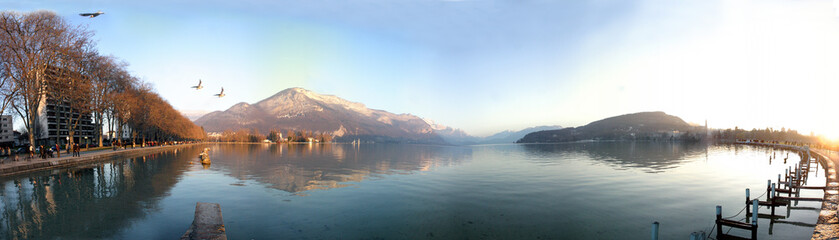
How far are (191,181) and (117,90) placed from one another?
68165 mm

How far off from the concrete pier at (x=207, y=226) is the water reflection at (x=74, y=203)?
9.65 feet

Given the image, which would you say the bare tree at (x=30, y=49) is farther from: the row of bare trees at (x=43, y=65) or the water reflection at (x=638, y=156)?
the water reflection at (x=638, y=156)

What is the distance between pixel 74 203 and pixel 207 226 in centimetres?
1201

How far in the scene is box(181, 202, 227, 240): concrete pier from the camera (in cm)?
1283

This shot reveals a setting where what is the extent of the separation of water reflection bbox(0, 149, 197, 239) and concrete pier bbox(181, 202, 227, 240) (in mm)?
2942

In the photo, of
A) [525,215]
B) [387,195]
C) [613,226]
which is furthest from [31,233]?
[613,226]

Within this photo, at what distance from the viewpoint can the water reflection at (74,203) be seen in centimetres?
1463

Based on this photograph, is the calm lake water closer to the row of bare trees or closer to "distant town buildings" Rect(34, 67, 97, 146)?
the row of bare trees

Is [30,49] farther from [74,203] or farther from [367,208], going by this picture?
[367,208]

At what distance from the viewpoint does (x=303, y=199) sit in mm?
23312

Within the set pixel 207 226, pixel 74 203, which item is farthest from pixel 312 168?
pixel 207 226

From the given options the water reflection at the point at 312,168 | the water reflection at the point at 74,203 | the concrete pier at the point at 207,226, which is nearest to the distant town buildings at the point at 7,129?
the water reflection at the point at 312,168

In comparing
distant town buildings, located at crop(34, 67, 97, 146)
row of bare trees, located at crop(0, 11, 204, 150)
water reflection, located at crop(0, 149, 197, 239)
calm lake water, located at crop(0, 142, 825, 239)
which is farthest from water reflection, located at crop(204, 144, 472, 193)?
distant town buildings, located at crop(34, 67, 97, 146)

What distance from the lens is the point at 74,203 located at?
19859 millimetres
